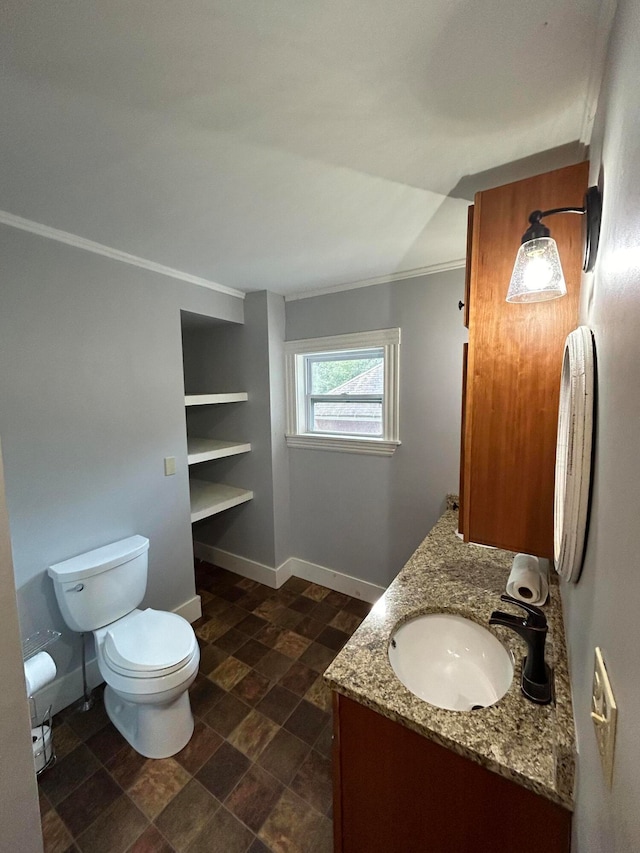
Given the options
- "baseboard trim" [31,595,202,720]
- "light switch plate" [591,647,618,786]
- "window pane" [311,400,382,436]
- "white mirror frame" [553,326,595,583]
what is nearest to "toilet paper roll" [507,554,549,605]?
"white mirror frame" [553,326,595,583]

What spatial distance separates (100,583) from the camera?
161 centimetres

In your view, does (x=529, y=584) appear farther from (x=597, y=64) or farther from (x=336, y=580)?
(x=336, y=580)

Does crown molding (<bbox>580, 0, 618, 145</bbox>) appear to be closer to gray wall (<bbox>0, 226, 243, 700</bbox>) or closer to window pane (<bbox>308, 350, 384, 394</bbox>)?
window pane (<bbox>308, 350, 384, 394</bbox>)

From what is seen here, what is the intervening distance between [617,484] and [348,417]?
2.14 m

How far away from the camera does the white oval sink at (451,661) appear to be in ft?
3.37

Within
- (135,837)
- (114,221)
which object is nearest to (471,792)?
(135,837)

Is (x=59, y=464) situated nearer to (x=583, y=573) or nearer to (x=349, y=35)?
(x=349, y=35)

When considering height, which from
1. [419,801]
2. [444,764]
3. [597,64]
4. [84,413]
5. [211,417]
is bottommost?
[419,801]

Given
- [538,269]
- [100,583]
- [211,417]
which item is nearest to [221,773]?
[100,583]

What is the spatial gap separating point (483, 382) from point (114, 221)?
170 cm

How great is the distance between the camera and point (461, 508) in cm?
121

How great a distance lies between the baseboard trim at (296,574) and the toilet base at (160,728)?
3.98 ft

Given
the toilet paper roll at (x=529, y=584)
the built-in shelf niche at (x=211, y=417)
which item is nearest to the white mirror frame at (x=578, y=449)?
the toilet paper roll at (x=529, y=584)

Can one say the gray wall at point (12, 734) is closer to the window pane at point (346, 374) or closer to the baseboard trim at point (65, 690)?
the baseboard trim at point (65, 690)
